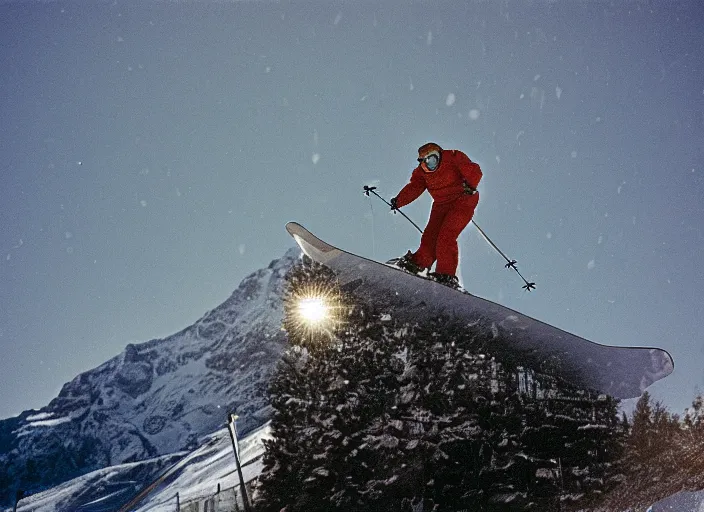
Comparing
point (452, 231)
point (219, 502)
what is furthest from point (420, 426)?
point (219, 502)

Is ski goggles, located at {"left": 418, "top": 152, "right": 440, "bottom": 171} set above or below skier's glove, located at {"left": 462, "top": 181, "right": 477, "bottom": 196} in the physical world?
above

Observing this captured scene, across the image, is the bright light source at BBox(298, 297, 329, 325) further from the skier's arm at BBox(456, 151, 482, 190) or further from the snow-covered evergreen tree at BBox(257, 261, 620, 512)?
the skier's arm at BBox(456, 151, 482, 190)

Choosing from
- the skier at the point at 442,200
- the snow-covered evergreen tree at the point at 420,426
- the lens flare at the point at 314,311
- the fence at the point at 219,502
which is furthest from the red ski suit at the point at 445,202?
the fence at the point at 219,502

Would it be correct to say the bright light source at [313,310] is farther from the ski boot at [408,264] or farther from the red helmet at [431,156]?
the red helmet at [431,156]

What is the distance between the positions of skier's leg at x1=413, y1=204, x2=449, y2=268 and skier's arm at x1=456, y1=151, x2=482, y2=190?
445 millimetres

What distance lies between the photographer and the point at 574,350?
18.1ft

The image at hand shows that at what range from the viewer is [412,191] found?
264 inches

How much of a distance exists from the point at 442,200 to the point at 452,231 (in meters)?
0.50

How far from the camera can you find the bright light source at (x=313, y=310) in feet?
17.8

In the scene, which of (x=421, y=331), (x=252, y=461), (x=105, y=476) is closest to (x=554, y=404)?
(x=421, y=331)

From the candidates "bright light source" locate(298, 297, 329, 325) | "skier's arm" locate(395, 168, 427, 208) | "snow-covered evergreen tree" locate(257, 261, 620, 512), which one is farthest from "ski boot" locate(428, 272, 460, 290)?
"bright light source" locate(298, 297, 329, 325)

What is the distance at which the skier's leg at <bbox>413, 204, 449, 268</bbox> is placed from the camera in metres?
6.46

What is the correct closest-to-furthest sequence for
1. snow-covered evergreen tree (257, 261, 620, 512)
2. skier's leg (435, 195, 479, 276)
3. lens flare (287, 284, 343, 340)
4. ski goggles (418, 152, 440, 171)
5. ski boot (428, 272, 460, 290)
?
snow-covered evergreen tree (257, 261, 620, 512) < lens flare (287, 284, 343, 340) < ski boot (428, 272, 460, 290) < skier's leg (435, 195, 479, 276) < ski goggles (418, 152, 440, 171)

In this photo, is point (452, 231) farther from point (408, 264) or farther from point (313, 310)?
point (313, 310)
